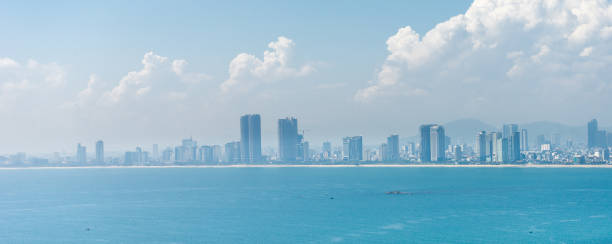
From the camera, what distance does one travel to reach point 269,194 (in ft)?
433

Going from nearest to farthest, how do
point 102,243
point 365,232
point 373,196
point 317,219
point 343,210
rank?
point 102,243 → point 365,232 → point 317,219 → point 343,210 → point 373,196

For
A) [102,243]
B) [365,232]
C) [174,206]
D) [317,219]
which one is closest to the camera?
[102,243]

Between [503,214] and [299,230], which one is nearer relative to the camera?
[299,230]

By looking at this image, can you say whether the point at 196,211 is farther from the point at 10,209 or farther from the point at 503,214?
the point at 503,214

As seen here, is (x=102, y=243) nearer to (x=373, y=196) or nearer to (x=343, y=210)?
(x=343, y=210)

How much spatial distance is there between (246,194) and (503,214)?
58.8 meters

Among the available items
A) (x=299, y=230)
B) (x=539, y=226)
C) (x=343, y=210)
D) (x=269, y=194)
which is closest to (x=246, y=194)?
(x=269, y=194)

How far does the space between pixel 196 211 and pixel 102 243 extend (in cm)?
2868

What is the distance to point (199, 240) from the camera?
232 ft

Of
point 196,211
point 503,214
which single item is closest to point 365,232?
point 503,214

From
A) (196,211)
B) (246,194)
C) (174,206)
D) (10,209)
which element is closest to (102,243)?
(196,211)

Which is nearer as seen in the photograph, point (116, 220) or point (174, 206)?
point (116, 220)

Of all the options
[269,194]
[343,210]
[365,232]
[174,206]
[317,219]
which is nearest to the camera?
[365,232]

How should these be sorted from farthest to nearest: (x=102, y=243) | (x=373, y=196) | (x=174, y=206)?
(x=373, y=196) → (x=174, y=206) → (x=102, y=243)
